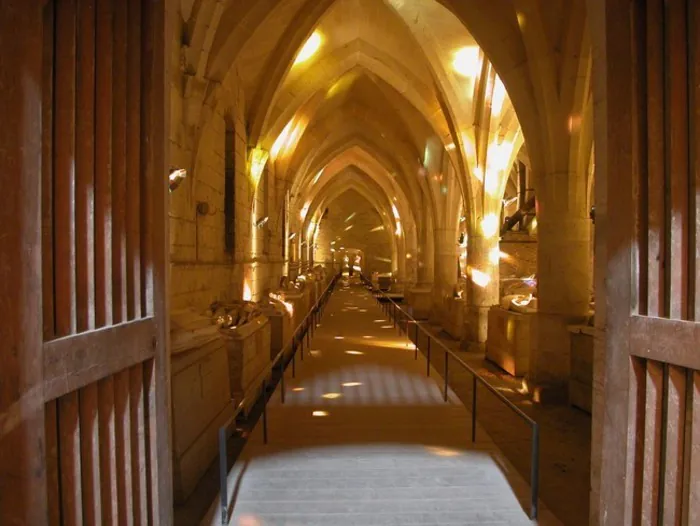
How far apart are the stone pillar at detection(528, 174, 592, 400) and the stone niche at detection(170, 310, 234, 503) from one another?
5071 millimetres

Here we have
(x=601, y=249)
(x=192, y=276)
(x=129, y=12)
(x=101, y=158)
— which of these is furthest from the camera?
(x=192, y=276)

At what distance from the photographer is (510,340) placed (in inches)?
379

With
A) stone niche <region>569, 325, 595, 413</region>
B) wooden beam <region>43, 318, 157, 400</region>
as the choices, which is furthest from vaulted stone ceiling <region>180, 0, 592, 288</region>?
wooden beam <region>43, 318, 157, 400</region>

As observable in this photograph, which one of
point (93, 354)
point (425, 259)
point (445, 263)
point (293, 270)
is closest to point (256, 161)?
point (445, 263)

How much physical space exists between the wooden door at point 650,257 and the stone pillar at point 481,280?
9413 mm

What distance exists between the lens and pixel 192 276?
7539 millimetres

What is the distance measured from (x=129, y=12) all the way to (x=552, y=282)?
701 centimetres

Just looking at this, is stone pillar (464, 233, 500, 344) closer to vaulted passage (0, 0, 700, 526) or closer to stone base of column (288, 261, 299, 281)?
vaulted passage (0, 0, 700, 526)

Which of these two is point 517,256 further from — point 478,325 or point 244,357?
point 244,357

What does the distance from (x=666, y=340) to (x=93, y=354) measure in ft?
8.58

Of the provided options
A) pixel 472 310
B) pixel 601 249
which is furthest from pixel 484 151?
pixel 601 249

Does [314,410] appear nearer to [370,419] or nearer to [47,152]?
[370,419]

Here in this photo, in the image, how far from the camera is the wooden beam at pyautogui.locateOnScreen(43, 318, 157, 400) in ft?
6.13

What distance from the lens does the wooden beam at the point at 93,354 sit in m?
1.87
